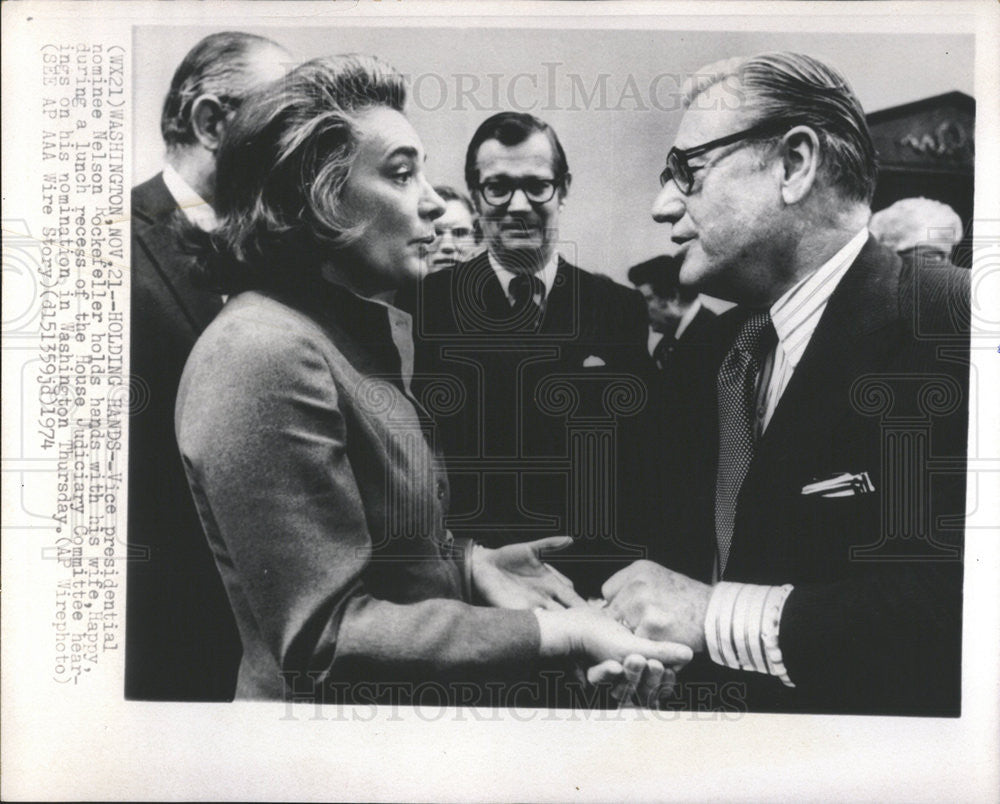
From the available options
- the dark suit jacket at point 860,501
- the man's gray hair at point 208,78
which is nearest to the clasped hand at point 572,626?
the dark suit jacket at point 860,501

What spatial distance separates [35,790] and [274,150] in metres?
1.96

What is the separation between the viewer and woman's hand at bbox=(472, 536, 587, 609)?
8.08 feet

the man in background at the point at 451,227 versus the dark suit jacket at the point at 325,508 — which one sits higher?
the man in background at the point at 451,227

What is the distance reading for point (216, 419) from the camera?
239 cm

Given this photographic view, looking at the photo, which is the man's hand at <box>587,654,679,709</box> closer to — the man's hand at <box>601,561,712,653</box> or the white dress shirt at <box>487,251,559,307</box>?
the man's hand at <box>601,561,712,653</box>

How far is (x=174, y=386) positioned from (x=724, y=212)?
64.0 inches

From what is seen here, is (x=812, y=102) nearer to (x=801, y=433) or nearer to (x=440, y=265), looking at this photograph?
(x=801, y=433)

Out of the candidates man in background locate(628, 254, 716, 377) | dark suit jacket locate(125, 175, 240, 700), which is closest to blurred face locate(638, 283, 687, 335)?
man in background locate(628, 254, 716, 377)

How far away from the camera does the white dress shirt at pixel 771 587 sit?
7.98ft

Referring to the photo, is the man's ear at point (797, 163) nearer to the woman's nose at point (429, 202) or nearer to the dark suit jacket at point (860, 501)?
the dark suit jacket at point (860, 501)

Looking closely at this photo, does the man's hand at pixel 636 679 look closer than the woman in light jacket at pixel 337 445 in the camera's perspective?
No

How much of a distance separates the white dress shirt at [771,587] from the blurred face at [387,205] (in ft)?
3.36

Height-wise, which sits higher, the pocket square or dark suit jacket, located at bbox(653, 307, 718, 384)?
dark suit jacket, located at bbox(653, 307, 718, 384)

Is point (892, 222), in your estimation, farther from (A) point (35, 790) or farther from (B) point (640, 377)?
(A) point (35, 790)
